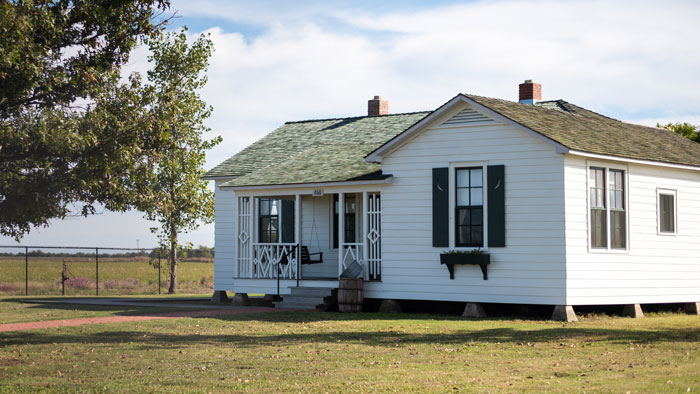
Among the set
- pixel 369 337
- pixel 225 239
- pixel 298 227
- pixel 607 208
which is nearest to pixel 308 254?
pixel 298 227

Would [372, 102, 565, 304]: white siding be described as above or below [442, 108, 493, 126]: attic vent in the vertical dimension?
A: below

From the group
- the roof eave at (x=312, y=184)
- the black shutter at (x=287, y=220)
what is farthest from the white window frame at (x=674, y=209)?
the black shutter at (x=287, y=220)

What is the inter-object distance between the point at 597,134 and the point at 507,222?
3591mm

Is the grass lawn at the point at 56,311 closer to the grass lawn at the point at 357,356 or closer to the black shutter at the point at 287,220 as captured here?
the grass lawn at the point at 357,356

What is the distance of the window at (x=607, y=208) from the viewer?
19719mm

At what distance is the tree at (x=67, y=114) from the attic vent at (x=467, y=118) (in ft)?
23.2

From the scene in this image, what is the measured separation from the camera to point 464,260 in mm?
19922

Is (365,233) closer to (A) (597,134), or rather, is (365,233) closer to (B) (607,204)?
(B) (607,204)

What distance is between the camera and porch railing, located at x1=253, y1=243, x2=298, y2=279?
23.7 meters

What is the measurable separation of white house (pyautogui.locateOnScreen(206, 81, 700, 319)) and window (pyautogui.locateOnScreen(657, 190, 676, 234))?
0.04 metres

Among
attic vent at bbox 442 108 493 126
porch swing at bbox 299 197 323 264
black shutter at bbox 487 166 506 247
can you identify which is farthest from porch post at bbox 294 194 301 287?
black shutter at bbox 487 166 506 247

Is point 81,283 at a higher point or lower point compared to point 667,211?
lower

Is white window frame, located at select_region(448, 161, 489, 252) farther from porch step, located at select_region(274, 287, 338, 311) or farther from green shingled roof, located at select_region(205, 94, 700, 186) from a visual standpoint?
porch step, located at select_region(274, 287, 338, 311)

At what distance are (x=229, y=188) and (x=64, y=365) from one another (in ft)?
41.0
